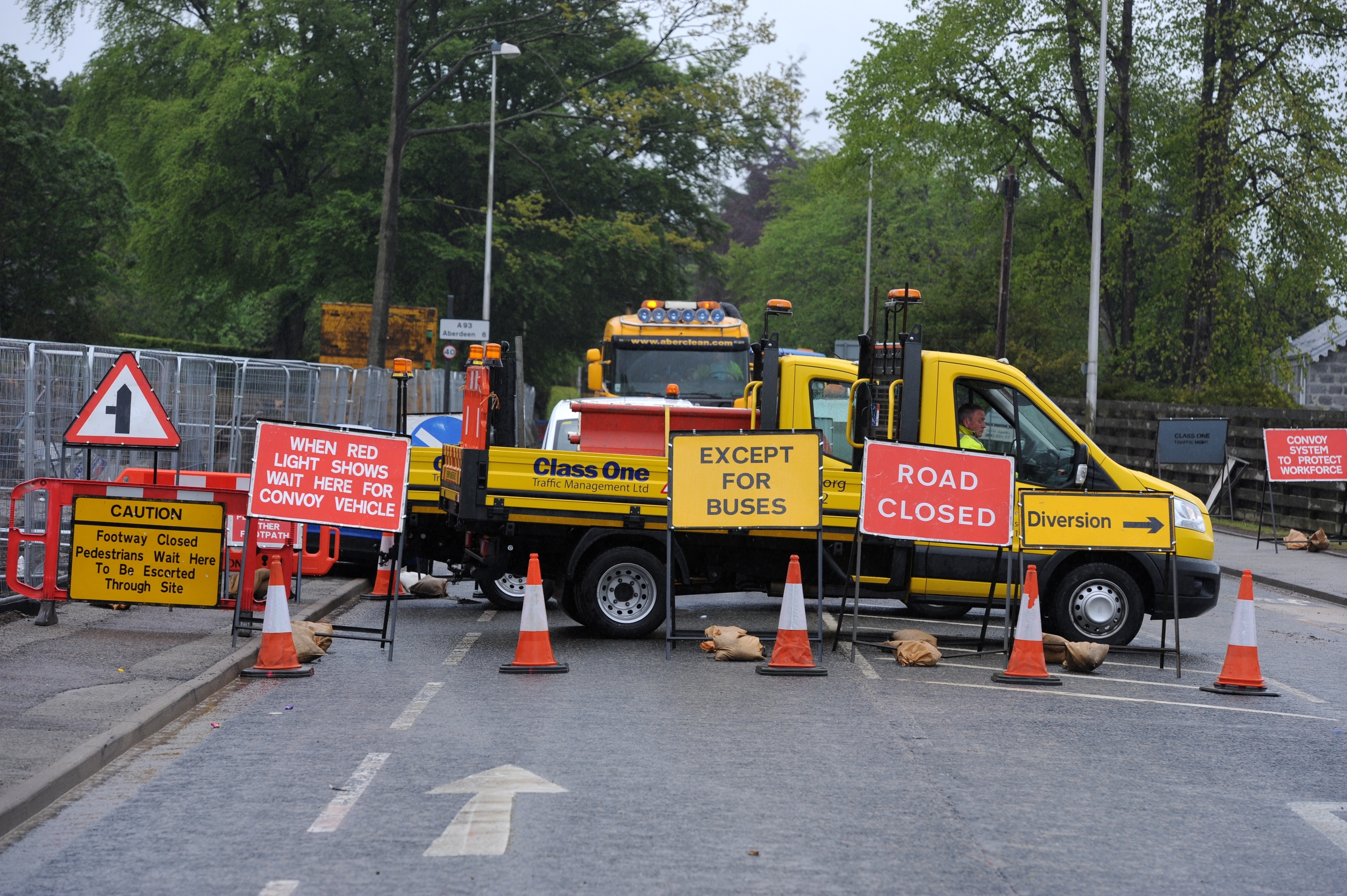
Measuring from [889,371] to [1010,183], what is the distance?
24.0 metres

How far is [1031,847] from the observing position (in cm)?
621

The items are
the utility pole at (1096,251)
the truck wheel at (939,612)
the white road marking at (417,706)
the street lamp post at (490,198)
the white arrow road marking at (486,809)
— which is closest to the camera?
the white arrow road marking at (486,809)

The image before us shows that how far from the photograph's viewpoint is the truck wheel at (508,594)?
47.3ft

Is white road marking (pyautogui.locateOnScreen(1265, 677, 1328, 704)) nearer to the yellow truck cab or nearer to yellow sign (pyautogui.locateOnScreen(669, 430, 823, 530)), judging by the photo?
yellow sign (pyautogui.locateOnScreen(669, 430, 823, 530))

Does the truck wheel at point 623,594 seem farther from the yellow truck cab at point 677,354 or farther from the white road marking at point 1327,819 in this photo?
the yellow truck cab at point 677,354

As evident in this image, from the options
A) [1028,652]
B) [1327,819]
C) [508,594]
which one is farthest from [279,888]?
[508,594]

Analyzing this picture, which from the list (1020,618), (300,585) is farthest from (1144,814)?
(300,585)

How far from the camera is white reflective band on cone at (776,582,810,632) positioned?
1078 centimetres

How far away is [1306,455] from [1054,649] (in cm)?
1404

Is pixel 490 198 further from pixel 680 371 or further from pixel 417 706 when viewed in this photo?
pixel 417 706

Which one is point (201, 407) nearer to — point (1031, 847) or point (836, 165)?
point (1031, 847)

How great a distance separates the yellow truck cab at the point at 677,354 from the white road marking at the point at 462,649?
997 cm

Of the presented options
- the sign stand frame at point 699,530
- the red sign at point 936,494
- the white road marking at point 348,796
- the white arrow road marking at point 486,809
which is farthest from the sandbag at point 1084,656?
the white road marking at point 348,796

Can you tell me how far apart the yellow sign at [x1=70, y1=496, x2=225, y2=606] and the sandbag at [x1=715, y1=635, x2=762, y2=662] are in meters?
3.74
